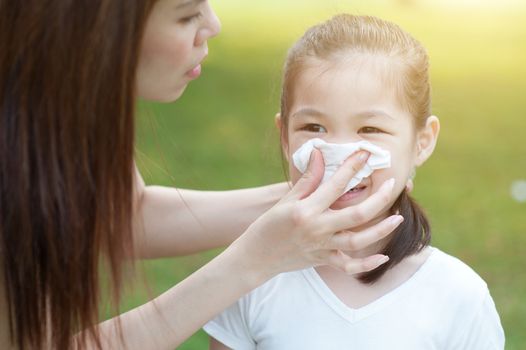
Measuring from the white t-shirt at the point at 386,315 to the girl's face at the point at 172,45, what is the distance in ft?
1.86

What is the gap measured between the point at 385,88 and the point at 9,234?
93 centimetres

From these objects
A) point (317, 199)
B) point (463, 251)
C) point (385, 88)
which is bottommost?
point (463, 251)

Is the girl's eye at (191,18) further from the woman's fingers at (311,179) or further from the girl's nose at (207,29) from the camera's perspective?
the woman's fingers at (311,179)

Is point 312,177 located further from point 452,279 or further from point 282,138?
point 452,279

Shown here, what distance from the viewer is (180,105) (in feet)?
28.0

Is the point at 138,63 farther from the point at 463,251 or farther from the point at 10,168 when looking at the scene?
the point at 463,251

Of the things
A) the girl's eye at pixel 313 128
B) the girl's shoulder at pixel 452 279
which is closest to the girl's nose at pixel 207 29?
the girl's eye at pixel 313 128

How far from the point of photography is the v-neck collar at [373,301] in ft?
7.98

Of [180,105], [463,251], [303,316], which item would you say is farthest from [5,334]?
[180,105]

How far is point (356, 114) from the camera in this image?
2303 mm

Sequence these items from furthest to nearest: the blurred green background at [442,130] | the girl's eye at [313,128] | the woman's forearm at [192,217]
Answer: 1. the blurred green background at [442,130]
2. the woman's forearm at [192,217]
3. the girl's eye at [313,128]

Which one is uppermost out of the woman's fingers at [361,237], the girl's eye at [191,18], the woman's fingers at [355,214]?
the girl's eye at [191,18]

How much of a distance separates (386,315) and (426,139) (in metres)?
0.45

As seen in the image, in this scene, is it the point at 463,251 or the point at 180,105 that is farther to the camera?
the point at 180,105
